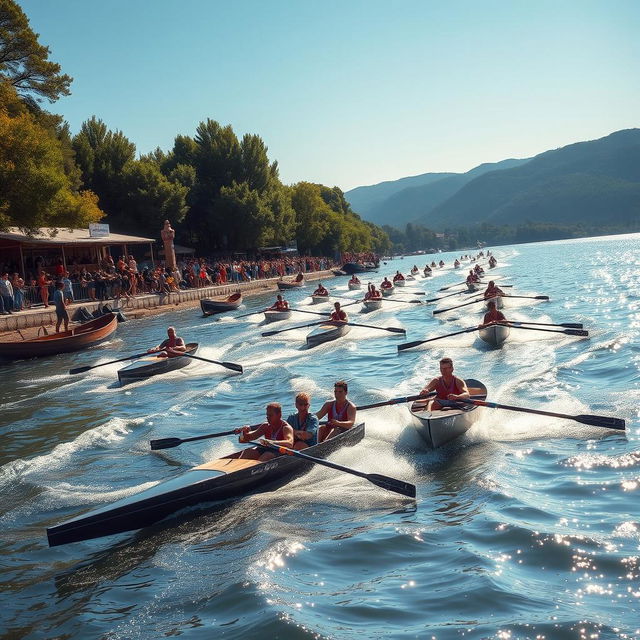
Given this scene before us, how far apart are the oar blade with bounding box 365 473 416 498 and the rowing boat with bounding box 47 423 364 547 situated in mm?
1646

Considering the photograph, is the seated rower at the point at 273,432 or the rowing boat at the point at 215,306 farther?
the rowing boat at the point at 215,306

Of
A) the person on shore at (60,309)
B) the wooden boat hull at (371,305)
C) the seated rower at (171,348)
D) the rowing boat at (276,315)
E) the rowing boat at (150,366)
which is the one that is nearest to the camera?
the rowing boat at (150,366)

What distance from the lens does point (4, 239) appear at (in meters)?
34.7

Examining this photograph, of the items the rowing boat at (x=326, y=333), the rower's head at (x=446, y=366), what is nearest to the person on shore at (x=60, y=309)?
the rowing boat at (x=326, y=333)

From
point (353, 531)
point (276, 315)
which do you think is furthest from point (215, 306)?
point (353, 531)

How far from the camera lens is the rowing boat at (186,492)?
323 inches

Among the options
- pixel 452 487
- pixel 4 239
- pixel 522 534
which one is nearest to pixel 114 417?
pixel 452 487

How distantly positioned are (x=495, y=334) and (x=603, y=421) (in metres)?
9.81

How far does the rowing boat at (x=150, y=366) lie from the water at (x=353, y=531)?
209 cm

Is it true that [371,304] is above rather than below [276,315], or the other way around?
below

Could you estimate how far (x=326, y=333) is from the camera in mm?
25109

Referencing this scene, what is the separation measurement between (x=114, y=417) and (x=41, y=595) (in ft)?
27.5

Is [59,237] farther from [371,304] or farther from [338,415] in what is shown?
[338,415]

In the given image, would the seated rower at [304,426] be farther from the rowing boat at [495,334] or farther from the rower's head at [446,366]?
the rowing boat at [495,334]
